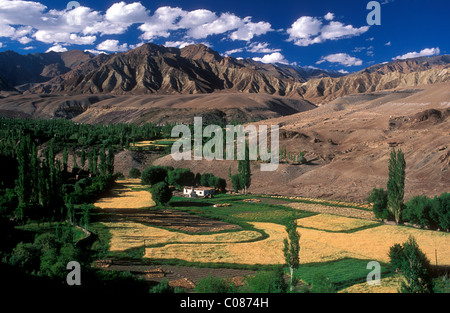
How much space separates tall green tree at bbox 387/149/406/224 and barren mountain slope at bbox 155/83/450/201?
584 inches

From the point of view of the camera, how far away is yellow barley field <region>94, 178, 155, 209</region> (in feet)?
184

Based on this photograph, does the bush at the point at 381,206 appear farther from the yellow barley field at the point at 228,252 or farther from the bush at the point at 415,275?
the bush at the point at 415,275

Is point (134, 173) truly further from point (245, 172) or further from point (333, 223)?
point (333, 223)

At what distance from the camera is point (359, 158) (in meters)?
81.4

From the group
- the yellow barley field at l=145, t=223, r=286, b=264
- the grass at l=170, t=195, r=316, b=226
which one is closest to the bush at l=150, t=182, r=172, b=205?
the grass at l=170, t=195, r=316, b=226

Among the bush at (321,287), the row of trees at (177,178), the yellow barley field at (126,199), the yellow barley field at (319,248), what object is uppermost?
the row of trees at (177,178)

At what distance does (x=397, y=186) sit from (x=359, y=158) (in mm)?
37765

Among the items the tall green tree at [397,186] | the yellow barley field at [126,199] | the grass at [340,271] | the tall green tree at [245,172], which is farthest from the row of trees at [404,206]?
the yellow barley field at [126,199]

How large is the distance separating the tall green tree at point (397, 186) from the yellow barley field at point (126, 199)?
35.4 m

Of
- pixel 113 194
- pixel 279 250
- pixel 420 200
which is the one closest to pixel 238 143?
pixel 113 194

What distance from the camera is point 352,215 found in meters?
50.8

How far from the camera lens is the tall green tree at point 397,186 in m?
44.6

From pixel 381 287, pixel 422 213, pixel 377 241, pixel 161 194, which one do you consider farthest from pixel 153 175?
pixel 381 287
